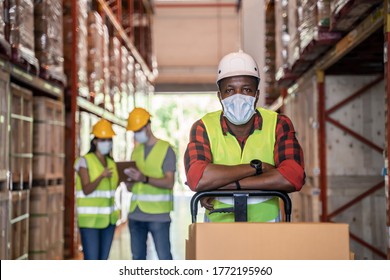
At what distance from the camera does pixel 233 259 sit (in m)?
2.33

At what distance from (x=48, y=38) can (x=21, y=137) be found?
1.45 meters

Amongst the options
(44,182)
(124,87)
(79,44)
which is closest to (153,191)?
(44,182)

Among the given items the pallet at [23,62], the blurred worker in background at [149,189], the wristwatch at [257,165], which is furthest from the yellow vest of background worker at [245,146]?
the pallet at [23,62]

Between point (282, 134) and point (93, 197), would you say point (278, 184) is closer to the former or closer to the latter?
point (282, 134)

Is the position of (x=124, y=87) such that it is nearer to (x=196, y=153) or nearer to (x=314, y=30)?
(x=314, y=30)

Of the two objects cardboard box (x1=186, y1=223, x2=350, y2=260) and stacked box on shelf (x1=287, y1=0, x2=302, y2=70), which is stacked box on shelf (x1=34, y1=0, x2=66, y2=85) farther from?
cardboard box (x1=186, y1=223, x2=350, y2=260)

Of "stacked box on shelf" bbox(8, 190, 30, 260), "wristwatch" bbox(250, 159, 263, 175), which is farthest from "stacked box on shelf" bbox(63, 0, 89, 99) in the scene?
"wristwatch" bbox(250, 159, 263, 175)

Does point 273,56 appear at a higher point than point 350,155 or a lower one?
higher

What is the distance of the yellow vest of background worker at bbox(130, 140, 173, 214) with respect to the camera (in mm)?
6402

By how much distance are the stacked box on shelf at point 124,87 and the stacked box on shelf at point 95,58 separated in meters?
2.71

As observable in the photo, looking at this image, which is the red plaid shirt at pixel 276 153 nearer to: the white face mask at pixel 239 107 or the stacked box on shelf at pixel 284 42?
the white face mask at pixel 239 107

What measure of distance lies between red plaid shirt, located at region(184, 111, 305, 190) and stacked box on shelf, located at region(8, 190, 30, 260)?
3813 mm

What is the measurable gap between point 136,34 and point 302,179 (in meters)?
16.8

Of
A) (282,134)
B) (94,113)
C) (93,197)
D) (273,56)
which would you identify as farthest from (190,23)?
(282,134)
